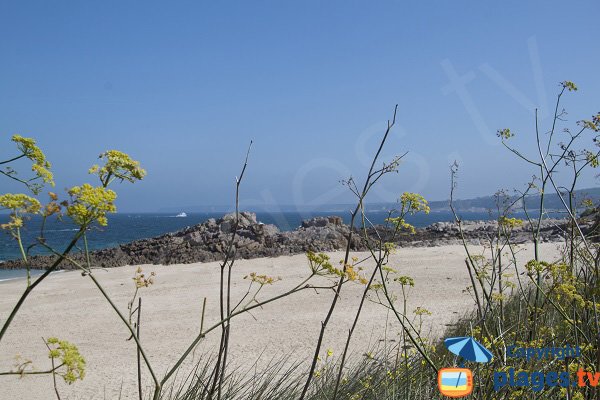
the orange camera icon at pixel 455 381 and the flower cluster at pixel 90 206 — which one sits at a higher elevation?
the flower cluster at pixel 90 206

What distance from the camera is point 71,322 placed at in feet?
26.3

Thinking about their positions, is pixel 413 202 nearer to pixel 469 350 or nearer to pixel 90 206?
pixel 469 350

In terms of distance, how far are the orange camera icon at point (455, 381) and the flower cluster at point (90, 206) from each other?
138 cm

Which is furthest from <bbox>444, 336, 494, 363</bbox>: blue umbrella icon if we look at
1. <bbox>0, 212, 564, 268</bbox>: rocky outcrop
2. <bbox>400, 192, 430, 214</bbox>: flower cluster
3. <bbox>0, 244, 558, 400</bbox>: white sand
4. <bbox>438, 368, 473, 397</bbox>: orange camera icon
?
<bbox>0, 212, 564, 268</bbox>: rocky outcrop

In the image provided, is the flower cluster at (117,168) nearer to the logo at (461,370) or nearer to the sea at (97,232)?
the sea at (97,232)

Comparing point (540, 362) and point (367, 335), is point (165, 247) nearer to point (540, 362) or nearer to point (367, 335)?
point (367, 335)

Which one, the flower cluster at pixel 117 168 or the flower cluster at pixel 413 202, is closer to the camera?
the flower cluster at pixel 117 168

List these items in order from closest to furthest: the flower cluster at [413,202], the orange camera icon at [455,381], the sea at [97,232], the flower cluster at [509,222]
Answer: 1. the sea at [97,232]
2. the orange camera icon at [455,381]
3. the flower cluster at [413,202]
4. the flower cluster at [509,222]

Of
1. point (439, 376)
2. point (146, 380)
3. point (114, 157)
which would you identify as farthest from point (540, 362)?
point (146, 380)

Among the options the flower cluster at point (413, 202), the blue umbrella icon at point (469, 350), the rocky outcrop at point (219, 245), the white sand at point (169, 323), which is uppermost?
the flower cluster at point (413, 202)

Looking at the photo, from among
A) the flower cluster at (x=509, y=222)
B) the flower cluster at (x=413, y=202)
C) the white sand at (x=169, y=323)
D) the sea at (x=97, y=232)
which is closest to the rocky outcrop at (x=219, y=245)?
the sea at (x=97, y=232)

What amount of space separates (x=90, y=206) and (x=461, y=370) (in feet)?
4.96

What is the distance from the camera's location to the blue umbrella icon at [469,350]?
5.58 feet

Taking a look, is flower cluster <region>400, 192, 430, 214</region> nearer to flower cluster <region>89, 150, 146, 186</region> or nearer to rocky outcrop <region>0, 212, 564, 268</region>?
flower cluster <region>89, 150, 146, 186</region>
